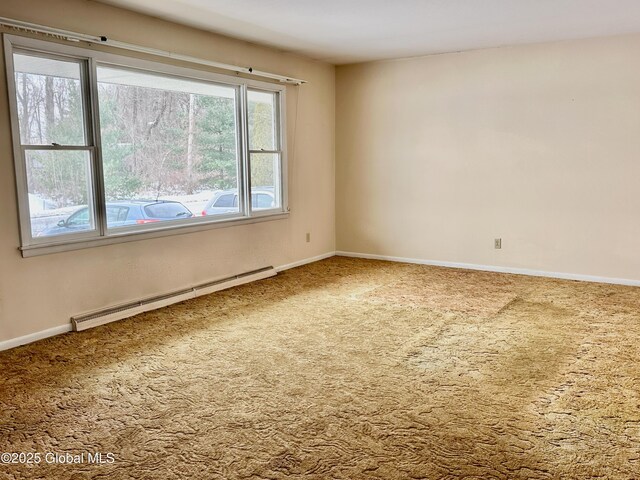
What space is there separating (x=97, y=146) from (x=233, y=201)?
169 centimetres

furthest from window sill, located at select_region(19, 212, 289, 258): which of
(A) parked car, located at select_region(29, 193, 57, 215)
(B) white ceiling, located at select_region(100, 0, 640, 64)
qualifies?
(B) white ceiling, located at select_region(100, 0, 640, 64)

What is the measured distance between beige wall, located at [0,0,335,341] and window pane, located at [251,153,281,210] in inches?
8.8

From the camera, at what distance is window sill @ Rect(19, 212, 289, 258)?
12.2ft

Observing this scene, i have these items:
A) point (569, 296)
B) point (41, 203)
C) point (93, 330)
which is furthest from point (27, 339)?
point (569, 296)

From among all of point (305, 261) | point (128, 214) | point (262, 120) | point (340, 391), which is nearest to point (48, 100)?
point (128, 214)

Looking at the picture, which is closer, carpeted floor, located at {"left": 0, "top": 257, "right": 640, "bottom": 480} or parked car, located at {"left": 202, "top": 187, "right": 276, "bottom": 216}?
carpeted floor, located at {"left": 0, "top": 257, "right": 640, "bottom": 480}

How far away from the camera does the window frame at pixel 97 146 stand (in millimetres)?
3561

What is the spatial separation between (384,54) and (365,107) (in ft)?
2.57

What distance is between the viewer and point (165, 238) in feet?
15.5

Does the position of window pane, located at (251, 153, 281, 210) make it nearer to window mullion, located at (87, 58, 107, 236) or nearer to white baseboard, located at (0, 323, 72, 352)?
window mullion, located at (87, 58, 107, 236)

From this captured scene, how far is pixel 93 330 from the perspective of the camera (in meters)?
3.97

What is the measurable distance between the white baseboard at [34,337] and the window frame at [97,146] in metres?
0.59

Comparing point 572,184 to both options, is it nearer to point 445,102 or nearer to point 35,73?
point 445,102

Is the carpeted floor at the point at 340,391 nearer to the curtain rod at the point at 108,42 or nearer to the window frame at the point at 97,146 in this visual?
the window frame at the point at 97,146
